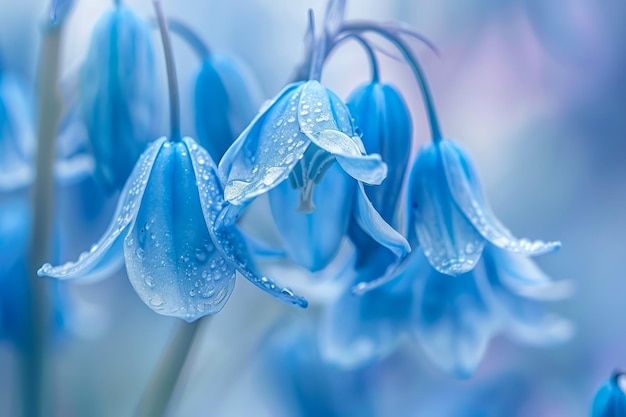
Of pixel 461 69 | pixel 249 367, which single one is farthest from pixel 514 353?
pixel 461 69

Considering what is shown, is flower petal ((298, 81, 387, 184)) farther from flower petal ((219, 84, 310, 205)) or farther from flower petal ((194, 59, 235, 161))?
flower petal ((194, 59, 235, 161))

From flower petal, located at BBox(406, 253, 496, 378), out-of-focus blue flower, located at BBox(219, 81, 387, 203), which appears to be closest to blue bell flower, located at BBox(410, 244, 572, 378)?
flower petal, located at BBox(406, 253, 496, 378)

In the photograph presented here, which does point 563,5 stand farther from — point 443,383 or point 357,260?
point 357,260

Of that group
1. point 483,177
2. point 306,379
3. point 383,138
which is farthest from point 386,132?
point 483,177

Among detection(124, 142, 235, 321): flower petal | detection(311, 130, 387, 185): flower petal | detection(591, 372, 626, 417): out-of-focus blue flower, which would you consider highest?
detection(311, 130, 387, 185): flower petal

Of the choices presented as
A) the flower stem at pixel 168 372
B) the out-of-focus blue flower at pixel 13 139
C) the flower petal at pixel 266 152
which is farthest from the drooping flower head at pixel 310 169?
the out-of-focus blue flower at pixel 13 139

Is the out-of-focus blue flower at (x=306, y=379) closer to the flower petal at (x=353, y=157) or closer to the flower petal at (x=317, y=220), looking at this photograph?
the flower petal at (x=317, y=220)
